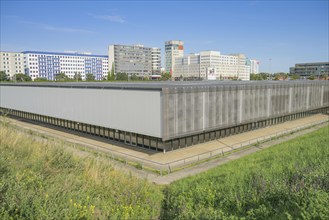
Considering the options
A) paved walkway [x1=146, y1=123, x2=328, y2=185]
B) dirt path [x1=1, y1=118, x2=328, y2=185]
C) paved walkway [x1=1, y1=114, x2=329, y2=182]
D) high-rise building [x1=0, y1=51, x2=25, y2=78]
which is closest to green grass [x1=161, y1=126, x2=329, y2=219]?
paved walkway [x1=146, y1=123, x2=328, y2=185]

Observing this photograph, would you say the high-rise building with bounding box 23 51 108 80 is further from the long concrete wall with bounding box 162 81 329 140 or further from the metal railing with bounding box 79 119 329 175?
the metal railing with bounding box 79 119 329 175

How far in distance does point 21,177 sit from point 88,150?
53.8 feet

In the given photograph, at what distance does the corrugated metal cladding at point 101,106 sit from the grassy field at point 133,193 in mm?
10407

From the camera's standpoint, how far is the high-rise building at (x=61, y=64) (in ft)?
531

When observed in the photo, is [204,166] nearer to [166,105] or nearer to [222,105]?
[166,105]

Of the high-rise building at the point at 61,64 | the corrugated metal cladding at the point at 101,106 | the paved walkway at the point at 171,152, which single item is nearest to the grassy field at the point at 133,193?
the paved walkway at the point at 171,152

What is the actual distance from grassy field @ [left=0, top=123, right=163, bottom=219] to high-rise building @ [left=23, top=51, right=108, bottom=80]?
458ft

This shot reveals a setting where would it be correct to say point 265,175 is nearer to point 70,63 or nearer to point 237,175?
point 237,175

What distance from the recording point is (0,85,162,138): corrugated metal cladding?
31.0m

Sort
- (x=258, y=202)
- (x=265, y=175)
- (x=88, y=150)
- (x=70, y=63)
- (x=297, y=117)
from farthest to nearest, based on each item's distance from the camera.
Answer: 1. (x=70, y=63)
2. (x=297, y=117)
3. (x=88, y=150)
4. (x=265, y=175)
5. (x=258, y=202)

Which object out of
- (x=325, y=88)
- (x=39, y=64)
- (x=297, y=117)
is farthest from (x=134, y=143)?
(x=39, y=64)

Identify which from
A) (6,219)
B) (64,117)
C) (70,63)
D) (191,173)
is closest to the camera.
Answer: (6,219)

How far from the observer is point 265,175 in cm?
1841

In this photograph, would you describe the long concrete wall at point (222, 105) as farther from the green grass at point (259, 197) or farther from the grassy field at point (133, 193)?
the green grass at point (259, 197)
